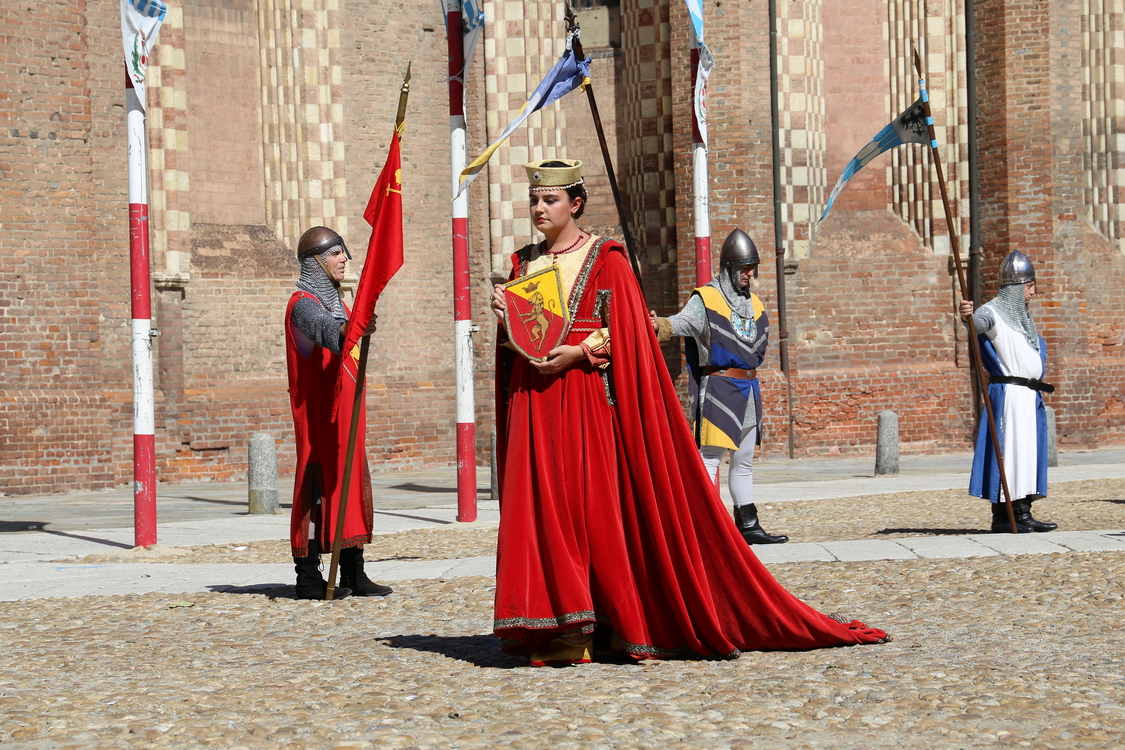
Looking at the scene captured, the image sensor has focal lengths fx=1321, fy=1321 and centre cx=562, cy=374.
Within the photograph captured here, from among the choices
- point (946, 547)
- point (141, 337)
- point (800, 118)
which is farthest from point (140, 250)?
point (800, 118)

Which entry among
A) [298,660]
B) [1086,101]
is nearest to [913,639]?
[298,660]

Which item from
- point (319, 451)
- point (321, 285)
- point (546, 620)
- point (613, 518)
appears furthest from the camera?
point (321, 285)

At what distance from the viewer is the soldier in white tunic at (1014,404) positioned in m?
8.53

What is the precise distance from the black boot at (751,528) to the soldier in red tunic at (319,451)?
2812 millimetres

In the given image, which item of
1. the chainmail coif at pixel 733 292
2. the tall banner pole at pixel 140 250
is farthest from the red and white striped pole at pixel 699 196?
the tall banner pole at pixel 140 250

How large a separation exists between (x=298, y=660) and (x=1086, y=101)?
1562 centimetres

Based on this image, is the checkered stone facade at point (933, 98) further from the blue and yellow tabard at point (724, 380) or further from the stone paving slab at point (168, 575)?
the stone paving slab at point (168, 575)

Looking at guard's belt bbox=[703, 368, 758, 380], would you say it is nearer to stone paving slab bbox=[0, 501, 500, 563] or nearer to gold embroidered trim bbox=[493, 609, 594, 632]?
stone paving slab bbox=[0, 501, 500, 563]

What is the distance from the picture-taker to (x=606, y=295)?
4.91m

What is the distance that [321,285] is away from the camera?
6.47 meters

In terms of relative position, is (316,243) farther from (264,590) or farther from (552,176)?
(552,176)

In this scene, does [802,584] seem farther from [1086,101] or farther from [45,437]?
[1086,101]

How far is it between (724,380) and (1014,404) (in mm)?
1955

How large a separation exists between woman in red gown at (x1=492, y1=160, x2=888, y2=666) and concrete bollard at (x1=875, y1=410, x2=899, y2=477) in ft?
30.0
